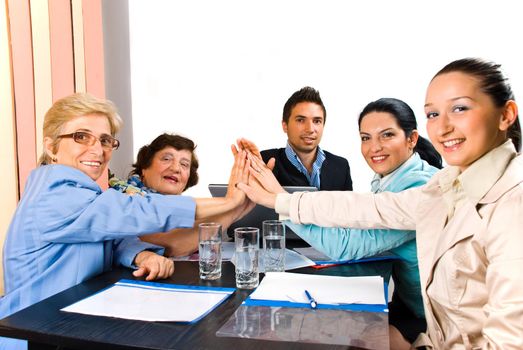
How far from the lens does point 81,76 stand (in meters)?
3.09

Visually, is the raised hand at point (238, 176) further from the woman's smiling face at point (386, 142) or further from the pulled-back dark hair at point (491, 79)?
the pulled-back dark hair at point (491, 79)

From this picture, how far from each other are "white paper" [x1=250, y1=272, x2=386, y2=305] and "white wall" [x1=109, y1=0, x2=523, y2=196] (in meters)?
2.39

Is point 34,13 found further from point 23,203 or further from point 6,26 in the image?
point 23,203

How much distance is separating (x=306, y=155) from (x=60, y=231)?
2046mm

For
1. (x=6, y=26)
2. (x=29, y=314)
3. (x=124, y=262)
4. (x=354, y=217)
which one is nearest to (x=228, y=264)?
(x=124, y=262)

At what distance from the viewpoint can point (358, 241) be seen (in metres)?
1.48

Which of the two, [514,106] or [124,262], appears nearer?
[514,106]

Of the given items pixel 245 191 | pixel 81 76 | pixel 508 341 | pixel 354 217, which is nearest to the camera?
pixel 508 341

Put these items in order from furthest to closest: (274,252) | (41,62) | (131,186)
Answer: (41,62) → (131,186) → (274,252)

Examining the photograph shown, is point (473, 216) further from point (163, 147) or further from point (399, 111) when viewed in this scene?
point (163, 147)

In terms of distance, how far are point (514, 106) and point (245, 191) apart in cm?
91

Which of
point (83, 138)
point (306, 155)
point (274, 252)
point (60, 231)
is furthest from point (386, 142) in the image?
point (306, 155)

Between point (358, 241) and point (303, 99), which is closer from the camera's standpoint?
point (358, 241)

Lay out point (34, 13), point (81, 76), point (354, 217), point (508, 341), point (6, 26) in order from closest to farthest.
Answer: point (508, 341), point (354, 217), point (6, 26), point (34, 13), point (81, 76)
